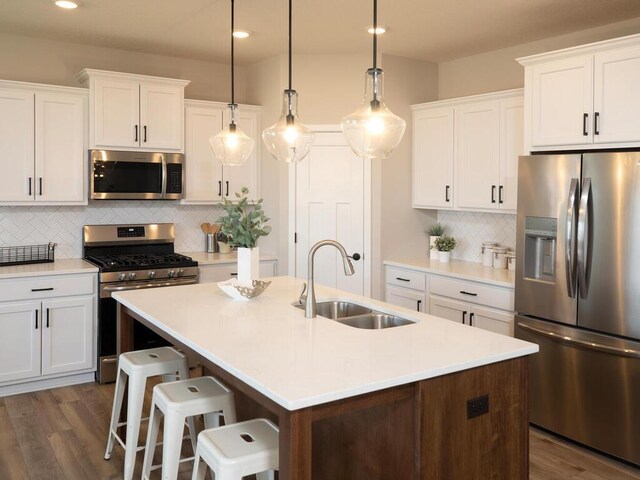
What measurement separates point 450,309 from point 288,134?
2.18 meters

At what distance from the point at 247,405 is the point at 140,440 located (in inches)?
34.8

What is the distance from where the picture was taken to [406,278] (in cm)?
506

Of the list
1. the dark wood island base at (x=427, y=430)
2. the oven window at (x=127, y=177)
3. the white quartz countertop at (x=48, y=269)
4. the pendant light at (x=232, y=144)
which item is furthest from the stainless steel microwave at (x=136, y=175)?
the dark wood island base at (x=427, y=430)

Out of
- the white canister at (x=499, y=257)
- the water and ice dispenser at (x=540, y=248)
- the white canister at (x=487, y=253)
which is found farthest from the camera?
the white canister at (x=487, y=253)

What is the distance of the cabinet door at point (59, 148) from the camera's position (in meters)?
4.59

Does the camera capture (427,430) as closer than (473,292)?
Yes

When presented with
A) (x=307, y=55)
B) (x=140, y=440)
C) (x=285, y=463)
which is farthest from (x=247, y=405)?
(x=307, y=55)

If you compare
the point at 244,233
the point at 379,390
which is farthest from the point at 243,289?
the point at 379,390

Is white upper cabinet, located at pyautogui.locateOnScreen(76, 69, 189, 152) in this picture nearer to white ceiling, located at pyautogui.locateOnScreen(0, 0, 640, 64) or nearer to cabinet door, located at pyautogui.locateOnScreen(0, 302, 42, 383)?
white ceiling, located at pyautogui.locateOnScreen(0, 0, 640, 64)

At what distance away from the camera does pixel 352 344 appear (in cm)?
246

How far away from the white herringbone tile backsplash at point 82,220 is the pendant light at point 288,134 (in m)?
2.47

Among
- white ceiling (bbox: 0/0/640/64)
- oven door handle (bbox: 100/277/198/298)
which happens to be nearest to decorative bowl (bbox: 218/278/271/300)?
oven door handle (bbox: 100/277/198/298)

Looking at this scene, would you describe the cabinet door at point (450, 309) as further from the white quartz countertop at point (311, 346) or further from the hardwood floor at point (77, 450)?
the white quartz countertop at point (311, 346)

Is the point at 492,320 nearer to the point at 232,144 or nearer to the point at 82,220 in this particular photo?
the point at 232,144
